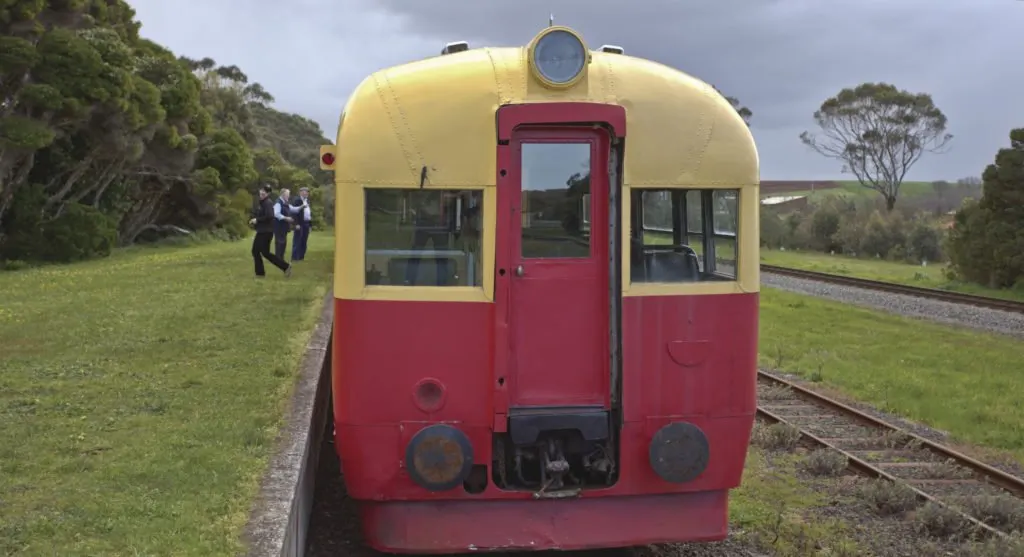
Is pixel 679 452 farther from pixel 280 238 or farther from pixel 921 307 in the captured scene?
pixel 921 307

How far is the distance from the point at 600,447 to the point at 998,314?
16.9 metres

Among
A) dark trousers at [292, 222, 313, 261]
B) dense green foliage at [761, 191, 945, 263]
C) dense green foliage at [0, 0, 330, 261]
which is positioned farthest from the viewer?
dense green foliage at [761, 191, 945, 263]

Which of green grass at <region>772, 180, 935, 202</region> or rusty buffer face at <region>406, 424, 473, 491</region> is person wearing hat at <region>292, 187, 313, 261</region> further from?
green grass at <region>772, 180, 935, 202</region>

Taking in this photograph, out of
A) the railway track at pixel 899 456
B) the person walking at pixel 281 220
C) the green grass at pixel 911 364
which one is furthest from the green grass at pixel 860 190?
the railway track at pixel 899 456

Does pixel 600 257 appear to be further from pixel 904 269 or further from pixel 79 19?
pixel 904 269

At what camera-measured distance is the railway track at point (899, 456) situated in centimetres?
685

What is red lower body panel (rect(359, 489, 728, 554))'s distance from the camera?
5.24 metres

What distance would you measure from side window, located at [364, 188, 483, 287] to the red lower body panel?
1.25 metres

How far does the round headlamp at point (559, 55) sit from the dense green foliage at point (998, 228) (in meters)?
21.5

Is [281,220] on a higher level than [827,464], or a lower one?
higher

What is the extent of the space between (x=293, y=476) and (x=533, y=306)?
1738 millimetres

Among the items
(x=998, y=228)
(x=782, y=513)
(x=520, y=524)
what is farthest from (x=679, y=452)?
(x=998, y=228)

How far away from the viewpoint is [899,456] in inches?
333

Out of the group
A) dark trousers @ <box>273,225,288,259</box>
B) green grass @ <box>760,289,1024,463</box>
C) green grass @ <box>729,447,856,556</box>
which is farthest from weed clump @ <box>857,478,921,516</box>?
dark trousers @ <box>273,225,288,259</box>
